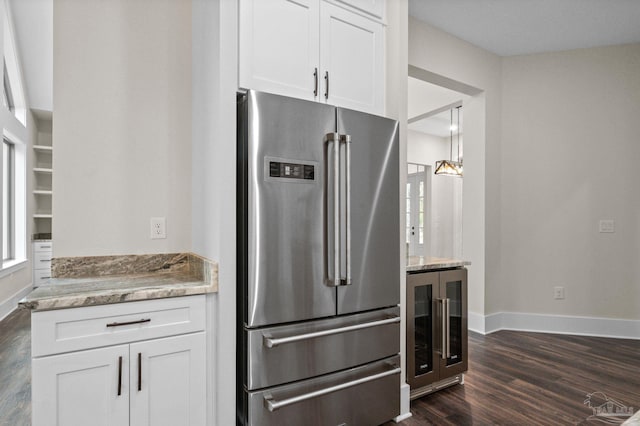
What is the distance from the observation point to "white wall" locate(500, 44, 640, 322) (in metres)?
3.75

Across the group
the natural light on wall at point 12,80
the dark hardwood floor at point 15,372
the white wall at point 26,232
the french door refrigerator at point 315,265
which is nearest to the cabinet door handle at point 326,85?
the french door refrigerator at point 315,265

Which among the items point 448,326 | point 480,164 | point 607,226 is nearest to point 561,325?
point 607,226

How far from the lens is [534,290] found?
4.02 metres

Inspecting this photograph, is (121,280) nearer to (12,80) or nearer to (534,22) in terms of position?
(534,22)

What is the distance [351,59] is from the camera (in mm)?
2072

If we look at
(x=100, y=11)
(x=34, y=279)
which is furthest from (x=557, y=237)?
(x=34, y=279)

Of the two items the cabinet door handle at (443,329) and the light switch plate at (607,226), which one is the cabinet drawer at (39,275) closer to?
the cabinet door handle at (443,329)

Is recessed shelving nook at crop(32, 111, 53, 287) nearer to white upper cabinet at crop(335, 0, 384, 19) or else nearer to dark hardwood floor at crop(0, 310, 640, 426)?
dark hardwood floor at crop(0, 310, 640, 426)

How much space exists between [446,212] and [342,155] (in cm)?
607

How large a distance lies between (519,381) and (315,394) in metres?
1.77

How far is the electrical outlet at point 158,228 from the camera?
2.12m

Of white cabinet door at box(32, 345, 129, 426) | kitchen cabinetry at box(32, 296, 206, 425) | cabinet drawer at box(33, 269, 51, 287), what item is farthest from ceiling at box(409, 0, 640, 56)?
cabinet drawer at box(33, 269, 51, 287)

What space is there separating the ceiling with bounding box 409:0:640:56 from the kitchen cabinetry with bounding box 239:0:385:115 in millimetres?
1343

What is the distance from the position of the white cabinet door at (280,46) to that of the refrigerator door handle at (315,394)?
4.75 feet
